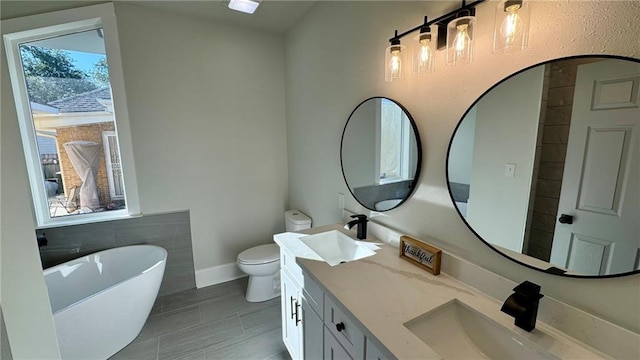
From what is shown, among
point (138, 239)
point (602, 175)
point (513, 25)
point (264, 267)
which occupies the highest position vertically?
point (513, 25)

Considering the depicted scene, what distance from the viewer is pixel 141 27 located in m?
2.24

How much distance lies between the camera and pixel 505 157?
1.01 metres

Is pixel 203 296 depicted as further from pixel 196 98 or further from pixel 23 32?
pixel 23 32

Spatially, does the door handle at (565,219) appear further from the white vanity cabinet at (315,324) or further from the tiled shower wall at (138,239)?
the tiled shower wall at (138,239)

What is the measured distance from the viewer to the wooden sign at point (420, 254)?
1193mm

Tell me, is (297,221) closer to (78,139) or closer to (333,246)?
(333,246)

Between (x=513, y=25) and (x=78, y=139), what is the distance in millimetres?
3222

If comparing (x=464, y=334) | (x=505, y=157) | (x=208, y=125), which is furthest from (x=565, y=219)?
(x=208, y=125)

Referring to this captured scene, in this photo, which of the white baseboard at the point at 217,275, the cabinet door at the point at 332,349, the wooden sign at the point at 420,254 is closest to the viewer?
the cabinet door at the point at 332,349

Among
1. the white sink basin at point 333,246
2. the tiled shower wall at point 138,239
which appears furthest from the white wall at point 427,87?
the tiled shower wall at point 138,239

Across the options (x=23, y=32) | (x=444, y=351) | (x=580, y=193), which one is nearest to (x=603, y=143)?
(x=580, y=193)

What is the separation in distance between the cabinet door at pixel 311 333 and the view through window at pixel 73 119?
2.19m

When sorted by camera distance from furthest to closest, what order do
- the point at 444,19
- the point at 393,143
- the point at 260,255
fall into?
1. the point at 260,255
2. the point at 393,143
3. the point at 444,19

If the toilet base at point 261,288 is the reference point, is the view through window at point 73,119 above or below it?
above
